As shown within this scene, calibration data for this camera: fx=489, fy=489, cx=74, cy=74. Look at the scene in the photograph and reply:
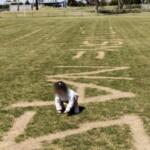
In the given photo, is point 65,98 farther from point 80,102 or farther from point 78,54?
point 78,54

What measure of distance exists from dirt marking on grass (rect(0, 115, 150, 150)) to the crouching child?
2.37ft

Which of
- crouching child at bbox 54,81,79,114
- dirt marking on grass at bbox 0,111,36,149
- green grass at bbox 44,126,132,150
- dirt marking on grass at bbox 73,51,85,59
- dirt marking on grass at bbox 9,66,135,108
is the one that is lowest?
dirt marking on grass at bbox 73,51,85,59

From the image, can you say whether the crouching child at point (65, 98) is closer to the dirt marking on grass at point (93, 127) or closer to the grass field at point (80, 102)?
the grass field at point (80, 102)

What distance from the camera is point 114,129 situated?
27.8ft

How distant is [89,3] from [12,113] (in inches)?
6625

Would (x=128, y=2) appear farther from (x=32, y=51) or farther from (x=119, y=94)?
(x=119, y=94)

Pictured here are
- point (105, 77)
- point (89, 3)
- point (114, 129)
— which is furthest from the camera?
point (89, 3)

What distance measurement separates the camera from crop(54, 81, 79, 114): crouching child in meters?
9.46

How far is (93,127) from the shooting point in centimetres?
864

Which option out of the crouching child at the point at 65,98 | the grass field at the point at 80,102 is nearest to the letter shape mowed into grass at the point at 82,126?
the grass field at the point at 80,102

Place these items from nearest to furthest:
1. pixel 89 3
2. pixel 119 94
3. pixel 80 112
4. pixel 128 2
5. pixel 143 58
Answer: pixel 80 112 < pixel 119 94 < pixel 143 58 < pixel 128 2 < pixel 89 3

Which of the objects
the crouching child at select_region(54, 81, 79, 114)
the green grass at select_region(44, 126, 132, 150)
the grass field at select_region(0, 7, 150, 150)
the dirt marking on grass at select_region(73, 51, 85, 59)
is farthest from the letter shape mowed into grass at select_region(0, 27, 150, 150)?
the dirt marking on grass at select_region(73, 51, 85, 59)

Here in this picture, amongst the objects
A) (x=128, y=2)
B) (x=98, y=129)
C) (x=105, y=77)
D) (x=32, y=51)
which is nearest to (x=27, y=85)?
(x=105, y=77)

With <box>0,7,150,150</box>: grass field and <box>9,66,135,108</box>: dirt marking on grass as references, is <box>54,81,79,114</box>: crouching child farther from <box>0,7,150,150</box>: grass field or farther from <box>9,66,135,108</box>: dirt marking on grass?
<box>9,66,135,108</box>: dirt marking on grass
